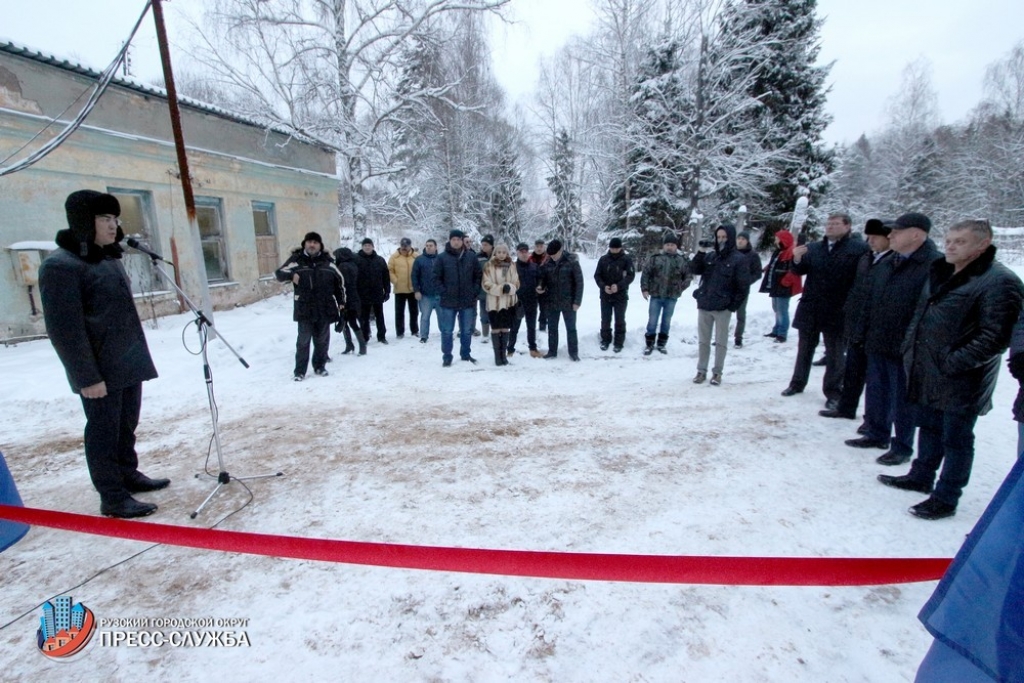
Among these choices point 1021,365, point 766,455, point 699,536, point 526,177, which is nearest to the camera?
point 1021,365

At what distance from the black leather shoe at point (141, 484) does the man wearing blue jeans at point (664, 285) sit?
6.65 metres

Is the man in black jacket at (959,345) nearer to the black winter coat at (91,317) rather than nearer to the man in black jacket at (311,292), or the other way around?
the black winter coat at (91,317)

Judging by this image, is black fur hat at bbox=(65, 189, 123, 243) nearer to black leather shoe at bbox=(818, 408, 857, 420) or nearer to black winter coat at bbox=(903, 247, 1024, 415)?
black winter coat at bbox=(903, 247, 1024, 415)

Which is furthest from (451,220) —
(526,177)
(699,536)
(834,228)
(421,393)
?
(699,536)

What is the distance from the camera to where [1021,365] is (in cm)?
249

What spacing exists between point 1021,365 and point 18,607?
5328mm

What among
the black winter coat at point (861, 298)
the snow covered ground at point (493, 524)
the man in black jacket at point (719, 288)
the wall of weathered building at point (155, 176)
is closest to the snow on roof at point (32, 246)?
the wall of weathered building at point (155, 176)

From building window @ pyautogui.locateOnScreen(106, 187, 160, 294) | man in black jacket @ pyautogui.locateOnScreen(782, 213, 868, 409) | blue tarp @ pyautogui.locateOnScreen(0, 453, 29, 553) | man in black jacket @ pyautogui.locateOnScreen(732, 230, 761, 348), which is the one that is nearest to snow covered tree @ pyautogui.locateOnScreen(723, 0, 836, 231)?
man in black jacket @ pyautogui.locateOnScreen(732, 230, 761, 348)

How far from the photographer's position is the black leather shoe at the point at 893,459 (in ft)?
12.9

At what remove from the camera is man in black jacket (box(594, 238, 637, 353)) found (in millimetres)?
8062

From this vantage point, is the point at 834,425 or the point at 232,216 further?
the point at 232,216

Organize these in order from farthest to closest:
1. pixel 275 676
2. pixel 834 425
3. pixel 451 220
Result: pixel 451 220 < pixel 834 425 < pixel 275 676

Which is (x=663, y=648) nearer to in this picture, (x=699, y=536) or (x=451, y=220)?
(x=699, y=536)

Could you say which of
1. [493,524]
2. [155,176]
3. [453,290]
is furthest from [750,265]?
[155,176]
